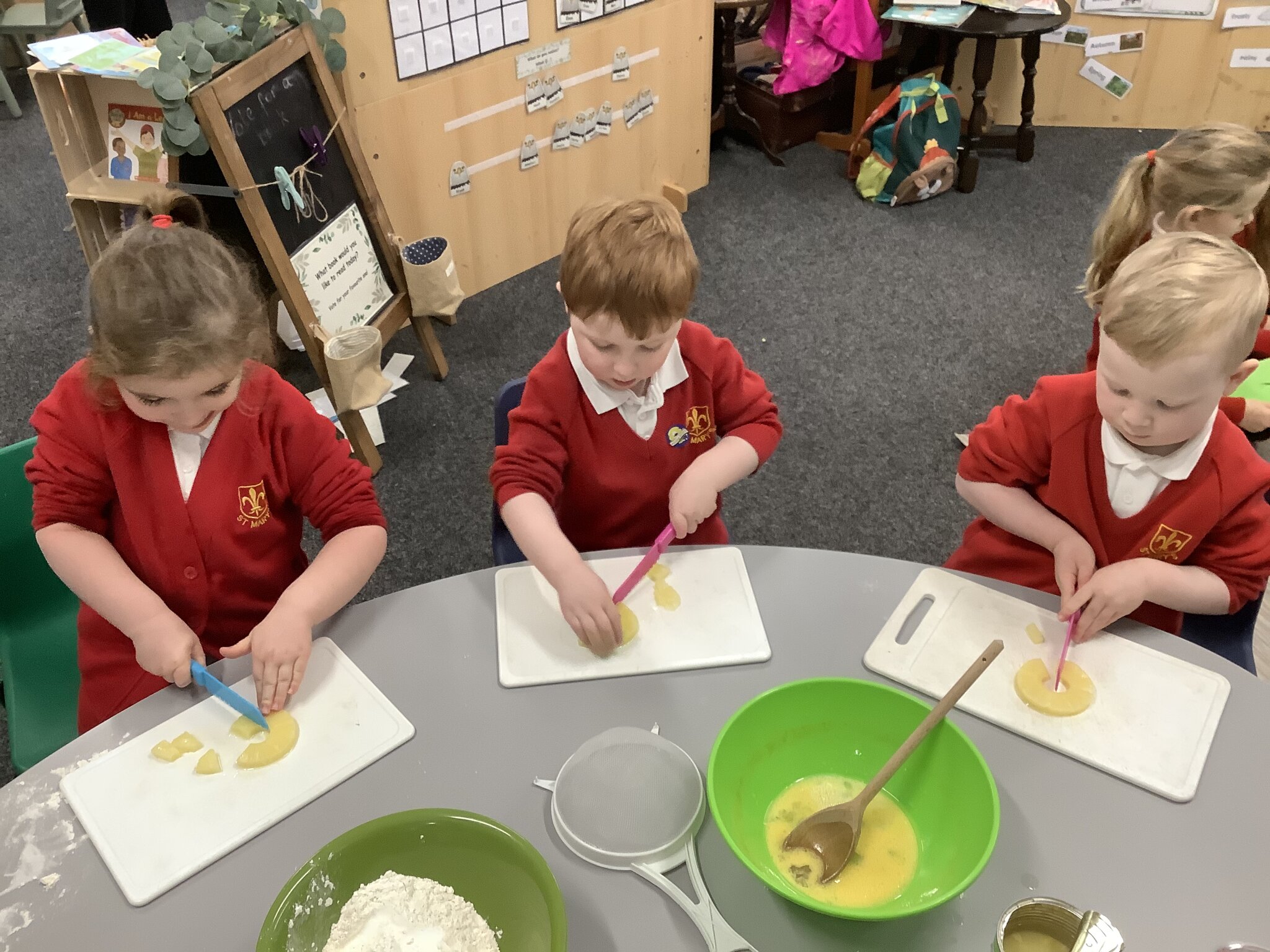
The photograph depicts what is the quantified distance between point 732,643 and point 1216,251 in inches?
25.8

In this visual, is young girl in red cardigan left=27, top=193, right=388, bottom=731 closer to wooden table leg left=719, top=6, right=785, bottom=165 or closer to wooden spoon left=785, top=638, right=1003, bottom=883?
wooden spoon left=785, top=638, right=1003, bottom=883

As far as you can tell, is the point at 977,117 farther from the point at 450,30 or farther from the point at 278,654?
the point at 278,654

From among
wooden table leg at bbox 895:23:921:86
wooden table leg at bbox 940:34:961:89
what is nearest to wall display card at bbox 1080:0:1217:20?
wooden table leg at bbox 940:34:961:89

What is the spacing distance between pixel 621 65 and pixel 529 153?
0.39m

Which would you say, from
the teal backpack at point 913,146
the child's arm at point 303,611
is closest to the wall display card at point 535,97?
the teal backpack at point 913,146

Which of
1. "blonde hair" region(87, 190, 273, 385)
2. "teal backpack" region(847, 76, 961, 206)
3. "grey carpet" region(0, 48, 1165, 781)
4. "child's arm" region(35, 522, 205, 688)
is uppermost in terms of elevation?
"blonde hair" region(87, 190, 273, 385)

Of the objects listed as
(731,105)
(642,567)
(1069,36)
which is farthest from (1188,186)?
(1069,36)

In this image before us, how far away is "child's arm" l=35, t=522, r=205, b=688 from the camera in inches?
35.8

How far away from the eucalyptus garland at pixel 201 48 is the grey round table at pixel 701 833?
4.07ft

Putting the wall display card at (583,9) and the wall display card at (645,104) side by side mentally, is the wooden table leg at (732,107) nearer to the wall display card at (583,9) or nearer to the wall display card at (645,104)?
the wall display card at (645,104)

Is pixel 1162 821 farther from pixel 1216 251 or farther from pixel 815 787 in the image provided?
pixel 1216 251

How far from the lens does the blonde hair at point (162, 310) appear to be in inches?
36.2

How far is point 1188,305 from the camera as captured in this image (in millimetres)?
918

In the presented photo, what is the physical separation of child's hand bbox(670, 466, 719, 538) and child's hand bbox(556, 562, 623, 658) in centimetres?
14
